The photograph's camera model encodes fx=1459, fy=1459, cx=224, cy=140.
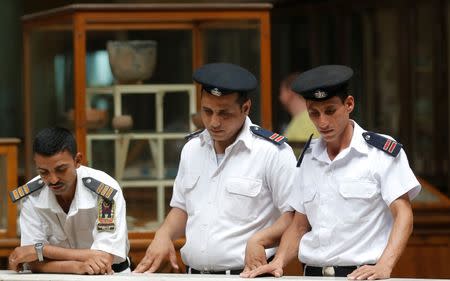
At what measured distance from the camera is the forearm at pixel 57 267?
5121 mm

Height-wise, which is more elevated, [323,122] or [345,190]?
[323,122]

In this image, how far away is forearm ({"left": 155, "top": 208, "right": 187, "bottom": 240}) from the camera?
526 cm

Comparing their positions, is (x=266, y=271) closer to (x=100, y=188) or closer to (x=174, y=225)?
(x=174, y=225)

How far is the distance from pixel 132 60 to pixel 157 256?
2275mm

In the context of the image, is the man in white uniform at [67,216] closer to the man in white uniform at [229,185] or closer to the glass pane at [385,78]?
the man in white uniform at [229,185]

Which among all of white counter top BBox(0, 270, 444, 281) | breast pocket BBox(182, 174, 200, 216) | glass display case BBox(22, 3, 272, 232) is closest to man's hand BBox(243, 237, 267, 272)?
white counter top BBox(0, 270, 444, 281)

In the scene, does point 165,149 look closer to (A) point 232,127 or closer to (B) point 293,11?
(A) point 232,127

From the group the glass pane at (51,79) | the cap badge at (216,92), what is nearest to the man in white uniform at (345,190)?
the cap badge at (216,92)

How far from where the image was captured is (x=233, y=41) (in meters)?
7.30

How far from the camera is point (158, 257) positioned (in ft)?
16.8

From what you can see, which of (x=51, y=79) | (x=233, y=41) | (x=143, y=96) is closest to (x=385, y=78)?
(x=233, y=41)

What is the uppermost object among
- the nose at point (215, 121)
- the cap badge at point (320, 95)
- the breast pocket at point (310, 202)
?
the cap badge at point (320, 95)

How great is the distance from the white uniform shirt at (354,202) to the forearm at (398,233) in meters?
0.05

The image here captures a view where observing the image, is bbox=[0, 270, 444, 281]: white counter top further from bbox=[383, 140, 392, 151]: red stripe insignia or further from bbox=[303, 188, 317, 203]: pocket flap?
bbox=[383, 140, 392, 151]: red stripe insignia
